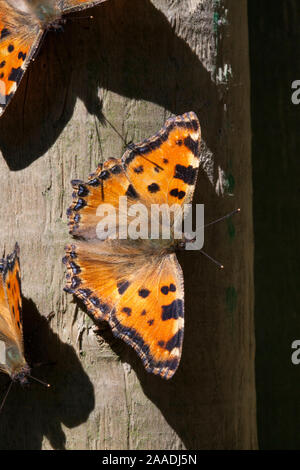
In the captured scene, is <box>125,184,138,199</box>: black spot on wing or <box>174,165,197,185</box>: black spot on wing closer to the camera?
<box>174,165,197,185</box>: black spot on wing

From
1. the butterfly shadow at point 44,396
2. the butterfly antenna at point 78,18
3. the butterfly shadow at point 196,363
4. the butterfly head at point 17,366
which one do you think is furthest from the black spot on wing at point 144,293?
the butterfly antenna at point 78,18

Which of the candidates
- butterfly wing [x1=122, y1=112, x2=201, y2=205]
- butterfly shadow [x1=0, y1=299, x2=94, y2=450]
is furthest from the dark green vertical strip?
butterfly shadow [x1=0, y1=299, x2=94, y2=450]

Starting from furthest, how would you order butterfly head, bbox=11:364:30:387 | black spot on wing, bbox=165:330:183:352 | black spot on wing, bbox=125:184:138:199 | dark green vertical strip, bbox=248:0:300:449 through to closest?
1. dark green vertical strip, bbox=248:0:300:449
2. black spot on wing, bbox=125:184:138:199
3. butterfly head, bbox=11:364:30:387
4. black spot on wing, bbox=165:330:183:352

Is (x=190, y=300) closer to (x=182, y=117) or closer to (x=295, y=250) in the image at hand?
(x=182, y=117)

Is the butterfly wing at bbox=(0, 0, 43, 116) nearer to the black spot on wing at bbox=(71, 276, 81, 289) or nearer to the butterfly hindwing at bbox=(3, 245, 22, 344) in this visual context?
the butterfly hindwing at bbox=(3, 245, 22, 344)

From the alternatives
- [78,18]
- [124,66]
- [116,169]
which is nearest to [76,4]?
[78,18]

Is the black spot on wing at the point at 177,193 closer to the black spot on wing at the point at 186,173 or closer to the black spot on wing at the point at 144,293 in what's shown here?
the black spot on wing at the point at 186,173
